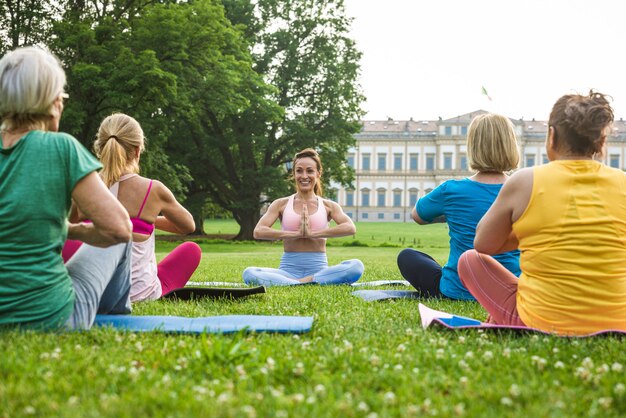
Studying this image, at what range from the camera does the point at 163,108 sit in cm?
1859

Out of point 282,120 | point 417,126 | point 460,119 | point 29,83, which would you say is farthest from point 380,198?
point 29,83

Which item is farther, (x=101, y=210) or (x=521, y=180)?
(x=521, y=180)

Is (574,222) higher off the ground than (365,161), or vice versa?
(574,222)

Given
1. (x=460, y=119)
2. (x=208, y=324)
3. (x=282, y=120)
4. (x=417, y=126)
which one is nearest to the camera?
(x=208, y=324)

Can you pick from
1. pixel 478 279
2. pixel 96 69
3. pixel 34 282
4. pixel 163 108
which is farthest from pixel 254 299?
pixel 163 108

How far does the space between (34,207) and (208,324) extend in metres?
1.05

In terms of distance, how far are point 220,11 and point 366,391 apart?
18.6m

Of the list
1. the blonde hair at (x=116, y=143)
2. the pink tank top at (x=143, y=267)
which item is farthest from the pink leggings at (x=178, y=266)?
the blonde hair at (x=116, y=143)

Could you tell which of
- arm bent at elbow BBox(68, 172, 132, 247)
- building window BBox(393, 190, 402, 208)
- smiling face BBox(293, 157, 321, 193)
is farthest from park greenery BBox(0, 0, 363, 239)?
building window BBox(393, 190, 402, 208)

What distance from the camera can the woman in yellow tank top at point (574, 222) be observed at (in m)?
2.80

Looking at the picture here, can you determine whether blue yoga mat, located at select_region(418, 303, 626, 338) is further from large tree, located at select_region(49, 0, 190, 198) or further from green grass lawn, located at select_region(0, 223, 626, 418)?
large tree, located at select_region(49, 0, 190, 198)

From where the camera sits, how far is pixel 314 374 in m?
2.28

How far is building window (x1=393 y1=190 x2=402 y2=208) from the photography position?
7488cm

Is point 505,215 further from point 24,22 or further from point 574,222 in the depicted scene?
point 24,22
